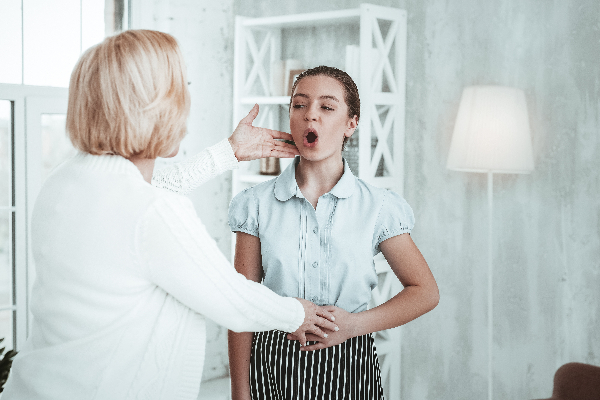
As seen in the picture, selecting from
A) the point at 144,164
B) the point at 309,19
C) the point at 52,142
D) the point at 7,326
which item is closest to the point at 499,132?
the point at 309,19

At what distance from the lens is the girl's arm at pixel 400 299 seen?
4.43ft

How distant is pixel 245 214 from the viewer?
4.85 feet

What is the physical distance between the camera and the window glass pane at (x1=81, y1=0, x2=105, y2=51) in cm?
280

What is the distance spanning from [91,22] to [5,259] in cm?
122

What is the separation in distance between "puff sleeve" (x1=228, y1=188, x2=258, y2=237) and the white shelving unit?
1.04 meters

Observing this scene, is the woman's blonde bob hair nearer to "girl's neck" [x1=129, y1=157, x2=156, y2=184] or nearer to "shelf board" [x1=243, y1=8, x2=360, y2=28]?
"girl's neck" [x1=129, y1=157, x2=156, y2=184]

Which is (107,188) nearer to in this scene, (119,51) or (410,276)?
(119,51)

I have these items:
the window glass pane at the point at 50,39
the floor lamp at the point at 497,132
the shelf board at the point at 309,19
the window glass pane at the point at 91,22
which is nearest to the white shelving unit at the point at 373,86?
the shelf board at the point at 309,19

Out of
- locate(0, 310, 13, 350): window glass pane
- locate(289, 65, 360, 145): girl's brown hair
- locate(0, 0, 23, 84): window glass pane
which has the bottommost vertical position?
locate(0, 310, 13, 350): window glass pane

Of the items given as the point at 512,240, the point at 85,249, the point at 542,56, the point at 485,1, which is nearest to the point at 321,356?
the point at 85,249

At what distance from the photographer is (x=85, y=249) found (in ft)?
3.16

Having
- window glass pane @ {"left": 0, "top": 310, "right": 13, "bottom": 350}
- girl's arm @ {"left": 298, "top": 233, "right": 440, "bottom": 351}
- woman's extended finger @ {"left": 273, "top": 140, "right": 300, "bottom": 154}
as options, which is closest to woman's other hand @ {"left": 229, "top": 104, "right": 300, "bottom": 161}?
woman's extended finger @ {"left": 273, "top": 140, "right": 300, "bottom": 154}

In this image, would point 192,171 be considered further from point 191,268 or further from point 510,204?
point 510,204

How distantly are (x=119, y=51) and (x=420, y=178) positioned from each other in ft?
6.21
